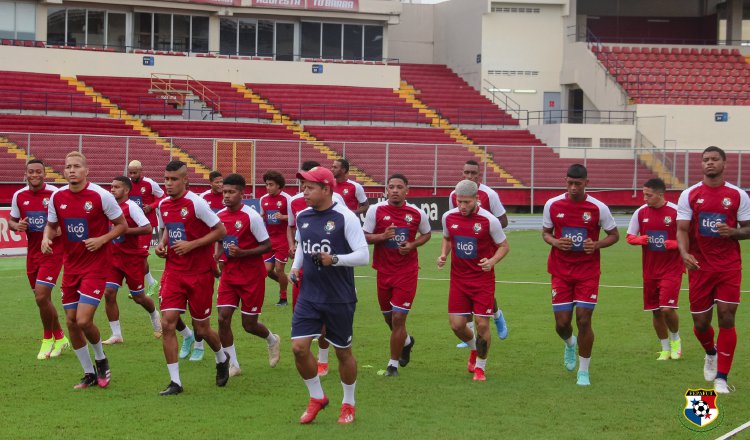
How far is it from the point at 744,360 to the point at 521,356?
251cm

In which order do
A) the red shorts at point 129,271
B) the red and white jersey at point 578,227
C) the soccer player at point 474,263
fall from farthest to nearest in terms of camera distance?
the red shorts at point 129,271 < the soccer player at point 474,263 < the red and white jersey at point 578,227

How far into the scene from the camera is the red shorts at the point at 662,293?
1196 centimetres

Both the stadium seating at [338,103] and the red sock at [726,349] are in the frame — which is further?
the stadium seating at [338,103]

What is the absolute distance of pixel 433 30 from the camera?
58562 mm

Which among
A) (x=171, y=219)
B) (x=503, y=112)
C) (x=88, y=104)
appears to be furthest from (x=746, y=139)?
(x=171, y=219)

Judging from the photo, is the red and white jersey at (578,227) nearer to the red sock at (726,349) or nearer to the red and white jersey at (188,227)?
the red sock at (726,349)

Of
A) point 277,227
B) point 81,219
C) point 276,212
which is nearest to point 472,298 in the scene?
point 81,219

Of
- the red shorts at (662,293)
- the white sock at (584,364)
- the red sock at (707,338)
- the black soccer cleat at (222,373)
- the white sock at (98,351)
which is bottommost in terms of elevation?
the black soccer cleat at (222,373)

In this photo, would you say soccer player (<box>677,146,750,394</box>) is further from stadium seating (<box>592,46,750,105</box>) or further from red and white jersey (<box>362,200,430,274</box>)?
stadium seating (<box>592,46,750,105</box>)

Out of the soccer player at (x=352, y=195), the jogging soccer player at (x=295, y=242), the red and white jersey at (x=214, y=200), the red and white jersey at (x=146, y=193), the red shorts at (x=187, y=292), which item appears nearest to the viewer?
the red shorts at (x=187, y=292)

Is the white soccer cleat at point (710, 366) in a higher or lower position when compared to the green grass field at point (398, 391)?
higher

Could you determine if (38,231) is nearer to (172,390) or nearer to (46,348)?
(46,348)

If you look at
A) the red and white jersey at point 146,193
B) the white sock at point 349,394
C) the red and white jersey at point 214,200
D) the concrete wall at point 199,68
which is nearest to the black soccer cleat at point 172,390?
the white sock at point 349,394

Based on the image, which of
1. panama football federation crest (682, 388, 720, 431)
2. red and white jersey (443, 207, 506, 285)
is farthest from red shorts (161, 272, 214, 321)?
panama football federation crest (682, 388, 720, 431)
